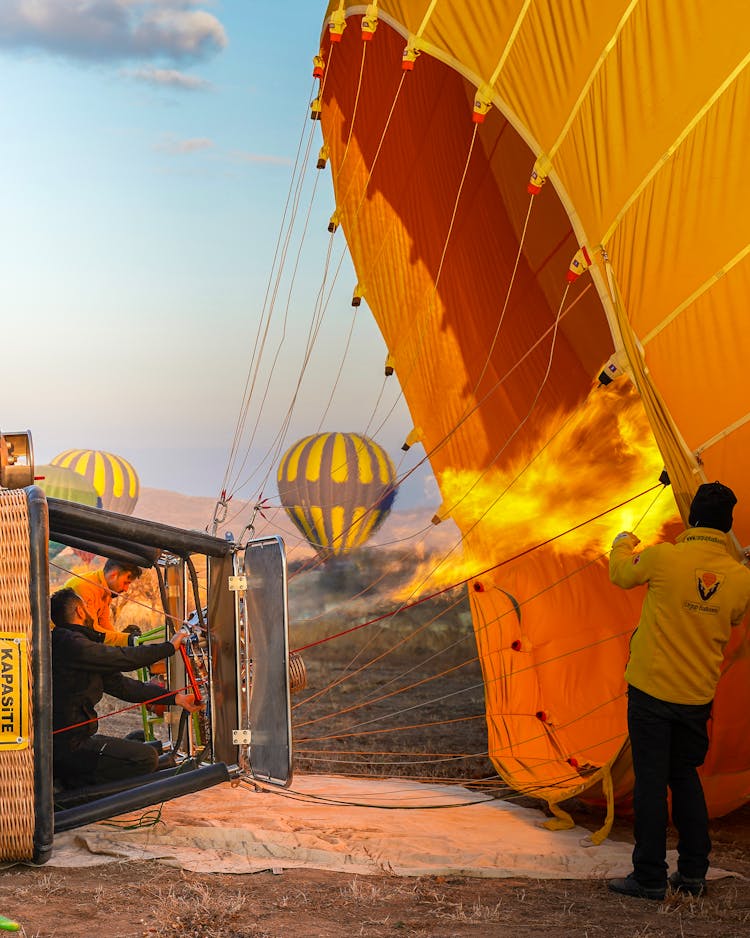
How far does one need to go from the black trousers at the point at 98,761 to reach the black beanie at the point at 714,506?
8.84 feet

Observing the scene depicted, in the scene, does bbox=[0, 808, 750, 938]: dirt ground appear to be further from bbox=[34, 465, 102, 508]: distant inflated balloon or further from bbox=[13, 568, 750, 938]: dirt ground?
bbox=[34, 465, 102, 508]: distant inflated balloon

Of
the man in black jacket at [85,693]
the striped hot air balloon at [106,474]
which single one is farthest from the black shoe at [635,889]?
the striped hot air balloon at [106,474]

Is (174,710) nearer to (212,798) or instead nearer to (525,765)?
(212,798)

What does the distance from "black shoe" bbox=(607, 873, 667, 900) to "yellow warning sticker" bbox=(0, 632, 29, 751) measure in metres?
2.22

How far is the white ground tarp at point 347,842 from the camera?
168 inches

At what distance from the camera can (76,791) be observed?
462 cm

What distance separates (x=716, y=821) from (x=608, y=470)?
197 centimetres

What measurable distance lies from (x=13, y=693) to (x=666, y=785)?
2401mm

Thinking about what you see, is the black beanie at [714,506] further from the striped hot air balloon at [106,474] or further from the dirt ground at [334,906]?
the striped hot air balloon at [106,474]

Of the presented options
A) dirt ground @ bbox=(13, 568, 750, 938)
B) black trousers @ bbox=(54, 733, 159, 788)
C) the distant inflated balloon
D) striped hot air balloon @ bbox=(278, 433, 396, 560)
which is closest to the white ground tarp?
dirt ground @ bbox=(13, 568, 750, 938)

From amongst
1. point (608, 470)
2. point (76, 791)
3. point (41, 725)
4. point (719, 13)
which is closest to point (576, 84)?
point (719, 13)

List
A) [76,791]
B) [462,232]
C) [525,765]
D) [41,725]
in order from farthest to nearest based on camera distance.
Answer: [462,232] → [525,765] → [76,791] → [41,725]

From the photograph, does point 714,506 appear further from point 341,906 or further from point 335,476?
point 335,476

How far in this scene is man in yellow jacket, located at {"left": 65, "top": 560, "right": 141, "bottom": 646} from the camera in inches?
213
